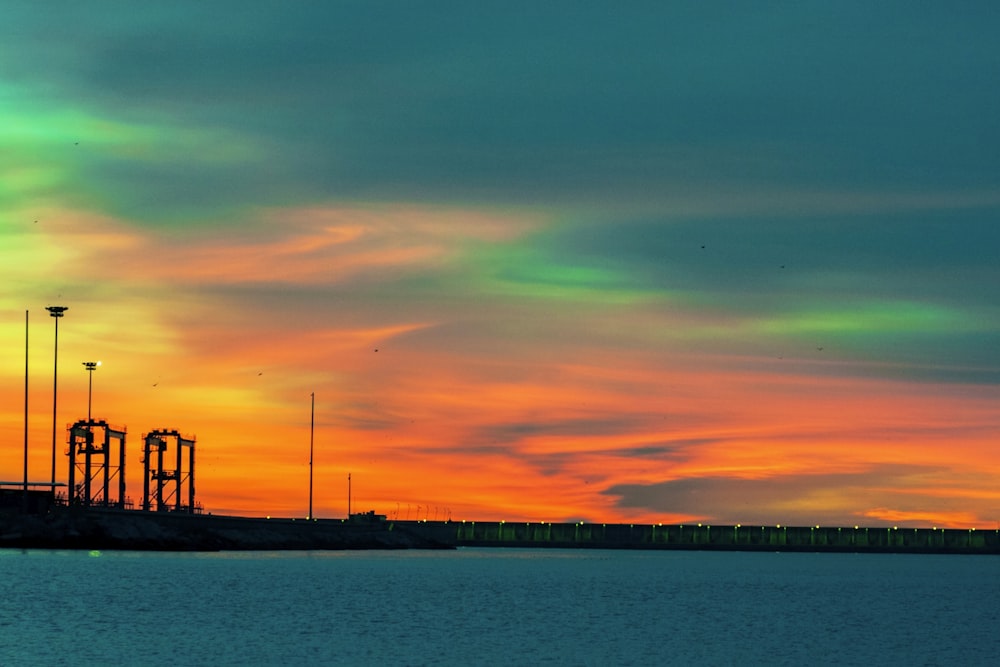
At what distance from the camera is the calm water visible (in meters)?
80.4

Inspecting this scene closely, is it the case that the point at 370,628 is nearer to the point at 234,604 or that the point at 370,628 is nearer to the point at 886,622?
the point at 234,604

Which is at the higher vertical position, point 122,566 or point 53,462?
point 53,462

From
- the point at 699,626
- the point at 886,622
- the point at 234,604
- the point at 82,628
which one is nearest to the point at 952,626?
the point at 886,622

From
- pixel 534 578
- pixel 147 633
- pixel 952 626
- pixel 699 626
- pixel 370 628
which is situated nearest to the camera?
pixel 147 633

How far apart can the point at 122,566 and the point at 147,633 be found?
9505cm

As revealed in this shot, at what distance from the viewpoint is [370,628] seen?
312ft

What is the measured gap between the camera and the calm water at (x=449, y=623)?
80.4 meters

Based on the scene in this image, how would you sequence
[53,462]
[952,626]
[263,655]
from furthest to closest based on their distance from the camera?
[53,462] < [952,626] < [263,655]

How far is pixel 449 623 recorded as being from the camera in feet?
333

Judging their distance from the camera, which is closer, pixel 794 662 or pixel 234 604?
pixel 794 662

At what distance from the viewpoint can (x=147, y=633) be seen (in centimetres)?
8762

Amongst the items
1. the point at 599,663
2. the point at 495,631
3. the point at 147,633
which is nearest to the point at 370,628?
the point at 495,631

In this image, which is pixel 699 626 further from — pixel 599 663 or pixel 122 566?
pixel 122 566

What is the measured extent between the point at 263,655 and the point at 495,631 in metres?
22.2
